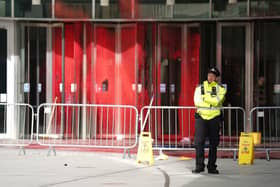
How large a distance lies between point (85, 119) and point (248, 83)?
4591 millimetres

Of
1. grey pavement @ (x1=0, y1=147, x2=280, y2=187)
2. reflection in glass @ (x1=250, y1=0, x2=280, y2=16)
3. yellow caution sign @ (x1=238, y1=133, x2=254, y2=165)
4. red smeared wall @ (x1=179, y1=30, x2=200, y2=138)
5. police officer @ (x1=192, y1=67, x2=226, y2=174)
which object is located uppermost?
reflection in glass @ (x1=250, y1=0, x2=280, y2=16)

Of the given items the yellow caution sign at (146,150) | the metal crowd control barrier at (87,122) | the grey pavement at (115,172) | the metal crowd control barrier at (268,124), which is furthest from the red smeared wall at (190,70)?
the yellow caution sign at (146,150)

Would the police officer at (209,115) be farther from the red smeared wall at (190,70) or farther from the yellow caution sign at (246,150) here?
the red smeared wall at (190,70)

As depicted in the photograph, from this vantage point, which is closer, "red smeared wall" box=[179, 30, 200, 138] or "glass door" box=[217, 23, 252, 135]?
"glass door" box=[217, 23, 252, 135]

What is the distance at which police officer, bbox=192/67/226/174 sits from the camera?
1252 centimetres

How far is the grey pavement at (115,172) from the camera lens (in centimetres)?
1130

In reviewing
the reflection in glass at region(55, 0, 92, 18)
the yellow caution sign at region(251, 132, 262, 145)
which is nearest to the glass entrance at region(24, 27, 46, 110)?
the reflection in glass at region(55, 0, 92, 18)

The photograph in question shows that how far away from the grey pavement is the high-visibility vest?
3.82 feet

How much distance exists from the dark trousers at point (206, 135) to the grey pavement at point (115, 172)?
0.85 feet

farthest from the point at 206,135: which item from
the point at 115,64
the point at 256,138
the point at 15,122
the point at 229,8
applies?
the point at 15,122

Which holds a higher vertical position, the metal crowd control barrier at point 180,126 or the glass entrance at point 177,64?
the glass entrance at point 177,64

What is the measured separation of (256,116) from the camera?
54.5ft

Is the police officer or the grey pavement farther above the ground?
the police officer

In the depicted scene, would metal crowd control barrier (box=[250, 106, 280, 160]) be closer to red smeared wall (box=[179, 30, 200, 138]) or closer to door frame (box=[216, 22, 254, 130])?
door frame (box=[216, 22, 254, 130])
